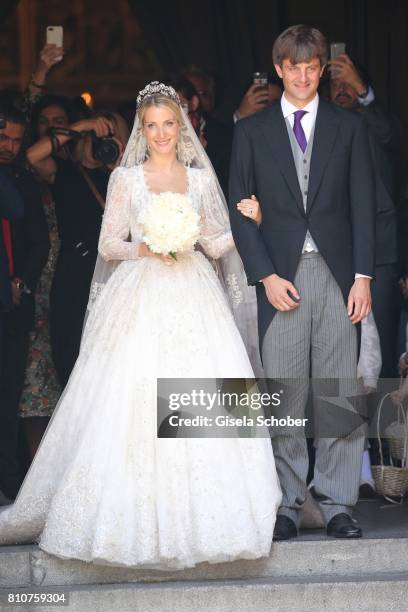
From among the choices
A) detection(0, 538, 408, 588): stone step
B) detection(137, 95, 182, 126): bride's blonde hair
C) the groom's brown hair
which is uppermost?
the groom's brown hair

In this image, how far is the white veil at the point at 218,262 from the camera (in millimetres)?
6445

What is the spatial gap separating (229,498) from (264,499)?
0.54ft

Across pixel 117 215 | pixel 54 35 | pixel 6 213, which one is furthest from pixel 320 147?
pixel 54 35

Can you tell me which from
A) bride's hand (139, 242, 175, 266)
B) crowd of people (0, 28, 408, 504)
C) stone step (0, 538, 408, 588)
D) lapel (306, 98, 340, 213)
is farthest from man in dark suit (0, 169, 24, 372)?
lapel (306, 98, 340, 213)

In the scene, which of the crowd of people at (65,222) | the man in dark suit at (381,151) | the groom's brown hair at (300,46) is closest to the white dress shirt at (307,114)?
the groom's brown hair at (300,46)

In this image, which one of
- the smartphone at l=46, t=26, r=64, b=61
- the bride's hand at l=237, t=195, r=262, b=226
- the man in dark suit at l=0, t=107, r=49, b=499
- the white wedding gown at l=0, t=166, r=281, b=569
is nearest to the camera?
the white wedding gown at l=0, t=166, r=281, b=569

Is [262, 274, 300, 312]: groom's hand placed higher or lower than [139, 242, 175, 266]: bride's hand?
lower

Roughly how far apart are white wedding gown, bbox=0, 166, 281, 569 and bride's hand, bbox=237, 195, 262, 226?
0.44m

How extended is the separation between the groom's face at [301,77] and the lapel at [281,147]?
0.38 feet

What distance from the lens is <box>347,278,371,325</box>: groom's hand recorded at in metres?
5.82

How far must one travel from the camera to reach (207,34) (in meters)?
9.01

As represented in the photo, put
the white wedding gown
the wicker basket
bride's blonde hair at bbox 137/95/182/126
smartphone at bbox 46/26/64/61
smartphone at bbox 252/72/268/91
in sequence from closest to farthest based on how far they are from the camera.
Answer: the white wedding gown
bride's blonde hair at bbox 137/95/182/126
the wicker basket
smartphone at bbox 252/72/268/91
smartphone at bbox 46/26/64/61

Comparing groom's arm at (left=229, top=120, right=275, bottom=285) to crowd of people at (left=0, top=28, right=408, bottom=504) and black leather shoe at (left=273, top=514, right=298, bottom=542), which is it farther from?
crowd of people at (left=0, top=28, right=408, bottom=504)

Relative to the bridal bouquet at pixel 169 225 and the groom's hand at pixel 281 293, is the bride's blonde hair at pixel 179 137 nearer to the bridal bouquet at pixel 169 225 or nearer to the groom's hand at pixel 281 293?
the bridal bouquet at pixel 169 225
